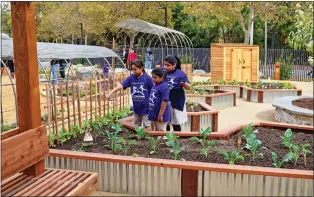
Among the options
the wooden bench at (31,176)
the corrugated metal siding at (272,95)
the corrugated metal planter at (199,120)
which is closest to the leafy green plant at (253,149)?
the wooden bench at (31,176)

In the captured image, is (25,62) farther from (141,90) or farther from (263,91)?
(263,91)

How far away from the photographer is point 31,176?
137 inches

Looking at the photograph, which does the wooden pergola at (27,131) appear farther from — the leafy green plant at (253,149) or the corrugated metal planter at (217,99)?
the corrugated metal planter at (217,99)

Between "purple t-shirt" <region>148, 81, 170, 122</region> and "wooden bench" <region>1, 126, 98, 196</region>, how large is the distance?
2.21 meters

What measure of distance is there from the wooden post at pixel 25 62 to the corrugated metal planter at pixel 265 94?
33.8ft

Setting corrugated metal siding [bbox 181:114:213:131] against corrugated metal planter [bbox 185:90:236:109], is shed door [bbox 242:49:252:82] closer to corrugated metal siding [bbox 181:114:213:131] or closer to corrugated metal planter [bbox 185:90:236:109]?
corrugated metal planter [bbox 185:90:236:109]

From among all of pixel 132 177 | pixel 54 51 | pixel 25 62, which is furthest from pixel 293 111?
pixel 54 51

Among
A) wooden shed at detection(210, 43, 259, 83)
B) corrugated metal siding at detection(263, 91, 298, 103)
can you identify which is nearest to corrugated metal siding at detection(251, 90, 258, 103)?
corrugated metal siding at detection(263, 91, 298, 103)

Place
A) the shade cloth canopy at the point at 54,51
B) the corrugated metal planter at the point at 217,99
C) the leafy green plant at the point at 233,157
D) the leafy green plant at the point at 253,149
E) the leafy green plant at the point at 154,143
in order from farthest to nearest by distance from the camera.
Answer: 1. the shade cloth canopy at the point at 54,51
2. the corrugated metal planter at the point at 217,99
3. the leafy green plant at the point at 154,143
4. the leafy green plant at the point at 253,149
5. the leafy green plant at the point at 233,157

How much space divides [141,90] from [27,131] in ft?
8.81

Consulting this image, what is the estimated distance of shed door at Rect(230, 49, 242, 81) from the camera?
1662 centimetres

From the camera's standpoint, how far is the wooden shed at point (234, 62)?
16.6 m

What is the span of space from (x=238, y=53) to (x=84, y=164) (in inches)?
525

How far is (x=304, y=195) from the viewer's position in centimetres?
371
